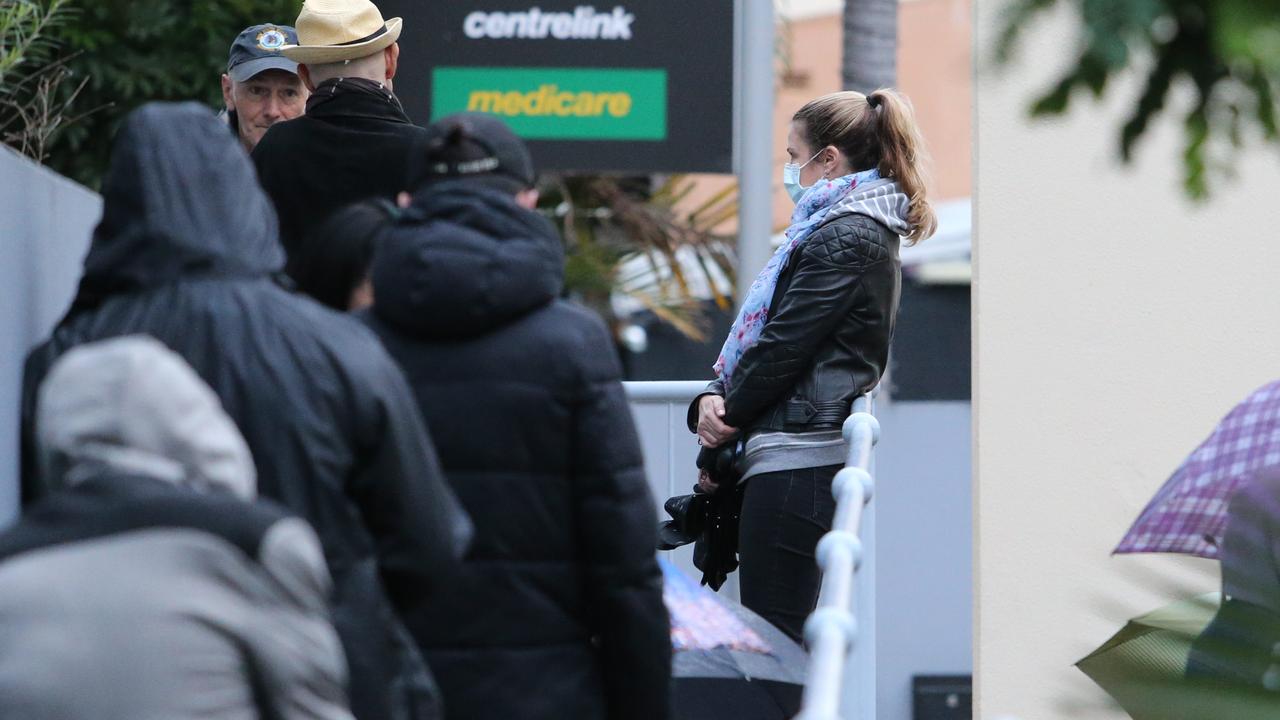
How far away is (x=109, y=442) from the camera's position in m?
2.13

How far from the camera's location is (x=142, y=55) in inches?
399

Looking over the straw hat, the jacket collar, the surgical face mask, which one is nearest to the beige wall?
the surgical face mask

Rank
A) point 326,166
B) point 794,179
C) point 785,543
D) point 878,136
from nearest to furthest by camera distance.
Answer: point 326,166 → point 785,543 → point 878,136 → point 794,179

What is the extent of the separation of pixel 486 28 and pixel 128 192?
196 inches

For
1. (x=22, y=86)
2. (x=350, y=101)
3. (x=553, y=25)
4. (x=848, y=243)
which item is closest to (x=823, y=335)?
(x=848, y=243)

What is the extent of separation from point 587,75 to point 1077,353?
2353 millimetres

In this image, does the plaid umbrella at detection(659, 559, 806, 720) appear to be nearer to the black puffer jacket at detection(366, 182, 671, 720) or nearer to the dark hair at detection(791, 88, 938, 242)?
the black puffer jacket at detection(366, 182, 671, 720)

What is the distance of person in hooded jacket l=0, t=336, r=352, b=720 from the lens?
6.70 feet

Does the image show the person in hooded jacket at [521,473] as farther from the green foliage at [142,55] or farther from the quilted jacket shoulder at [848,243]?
the green foliage at [142,55]

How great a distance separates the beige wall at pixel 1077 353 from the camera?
6066 millimetres

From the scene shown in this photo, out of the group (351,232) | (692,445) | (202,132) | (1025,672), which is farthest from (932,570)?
(202,132)

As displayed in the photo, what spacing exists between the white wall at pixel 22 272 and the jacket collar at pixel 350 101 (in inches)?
21.9

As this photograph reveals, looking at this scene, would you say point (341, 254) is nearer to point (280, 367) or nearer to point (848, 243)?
point (280, 367)

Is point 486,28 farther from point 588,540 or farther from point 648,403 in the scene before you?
point 588,540
